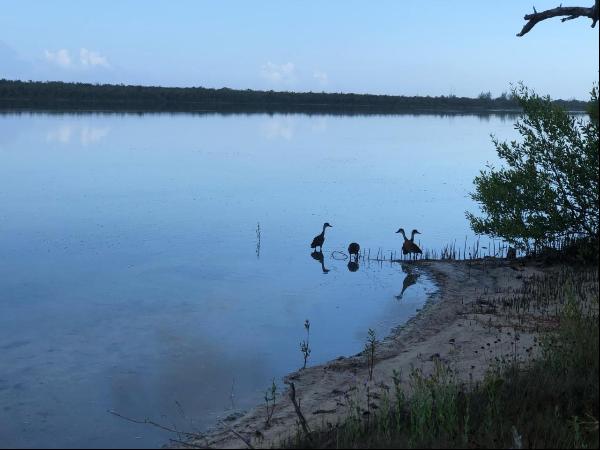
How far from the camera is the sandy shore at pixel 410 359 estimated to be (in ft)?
26.8

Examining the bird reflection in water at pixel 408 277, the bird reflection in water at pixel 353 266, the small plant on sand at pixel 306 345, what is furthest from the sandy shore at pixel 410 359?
the bird reflection in water at pixel 353 266

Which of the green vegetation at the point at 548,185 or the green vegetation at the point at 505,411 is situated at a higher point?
the green vegetation at the point at 548,185

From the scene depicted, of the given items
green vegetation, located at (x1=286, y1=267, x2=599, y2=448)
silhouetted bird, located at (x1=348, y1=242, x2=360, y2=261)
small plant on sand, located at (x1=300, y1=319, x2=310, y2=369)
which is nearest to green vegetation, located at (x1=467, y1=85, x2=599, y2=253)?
silhouetted bird, located at (x1=348, y1=242, x2=360, y2=261)

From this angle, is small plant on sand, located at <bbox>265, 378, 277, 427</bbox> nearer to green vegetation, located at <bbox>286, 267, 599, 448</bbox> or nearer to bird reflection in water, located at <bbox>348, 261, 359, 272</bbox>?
green vegetation, located at <bbox>286, 267, 599, 448</bbox>

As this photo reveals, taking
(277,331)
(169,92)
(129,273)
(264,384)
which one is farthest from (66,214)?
(169,92)

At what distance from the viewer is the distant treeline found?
95.8 meters

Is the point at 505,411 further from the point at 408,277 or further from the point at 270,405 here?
the point at 408,277

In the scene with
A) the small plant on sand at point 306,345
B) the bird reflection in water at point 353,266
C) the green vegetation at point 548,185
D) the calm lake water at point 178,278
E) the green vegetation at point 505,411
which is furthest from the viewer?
the bird reflection in water at point 353,266

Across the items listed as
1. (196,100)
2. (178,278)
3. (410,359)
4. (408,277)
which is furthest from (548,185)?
(196,100)

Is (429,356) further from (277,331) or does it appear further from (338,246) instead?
(338,246)

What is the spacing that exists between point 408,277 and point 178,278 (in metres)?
5.41

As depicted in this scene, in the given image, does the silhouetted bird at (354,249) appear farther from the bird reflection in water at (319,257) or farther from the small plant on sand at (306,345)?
the small plant on sand at (306,345)

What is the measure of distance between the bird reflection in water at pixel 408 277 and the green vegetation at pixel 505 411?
6698 mm

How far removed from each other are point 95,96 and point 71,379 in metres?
102
